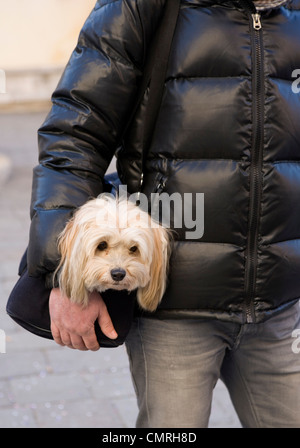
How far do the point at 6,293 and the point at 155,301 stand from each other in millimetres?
3455

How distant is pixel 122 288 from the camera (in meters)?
2.04

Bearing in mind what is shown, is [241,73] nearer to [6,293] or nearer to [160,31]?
[160,31]

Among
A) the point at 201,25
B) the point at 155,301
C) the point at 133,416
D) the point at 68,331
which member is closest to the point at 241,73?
the point at 201,25

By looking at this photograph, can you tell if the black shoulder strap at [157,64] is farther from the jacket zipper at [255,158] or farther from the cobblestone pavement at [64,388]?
the cobblestone pavement at [64,388]

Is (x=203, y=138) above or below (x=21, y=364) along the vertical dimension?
above

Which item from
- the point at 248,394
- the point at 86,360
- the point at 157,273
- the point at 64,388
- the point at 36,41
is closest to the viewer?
the point at 157,273

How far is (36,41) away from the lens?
15.1 metres

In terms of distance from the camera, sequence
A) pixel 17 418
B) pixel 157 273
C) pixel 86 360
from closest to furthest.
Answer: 1. pixel 157 273
2. pixel 17 418
3. pixel 86 360

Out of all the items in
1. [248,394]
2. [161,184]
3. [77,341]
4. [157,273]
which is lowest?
[248,394]

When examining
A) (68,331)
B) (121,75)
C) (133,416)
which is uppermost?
(121,75)

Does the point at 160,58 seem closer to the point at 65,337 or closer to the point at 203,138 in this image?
the point at 203,138

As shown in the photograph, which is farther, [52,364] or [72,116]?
[52,364]

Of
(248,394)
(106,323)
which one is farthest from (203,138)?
(248,394)

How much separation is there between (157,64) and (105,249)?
0.54 metres
